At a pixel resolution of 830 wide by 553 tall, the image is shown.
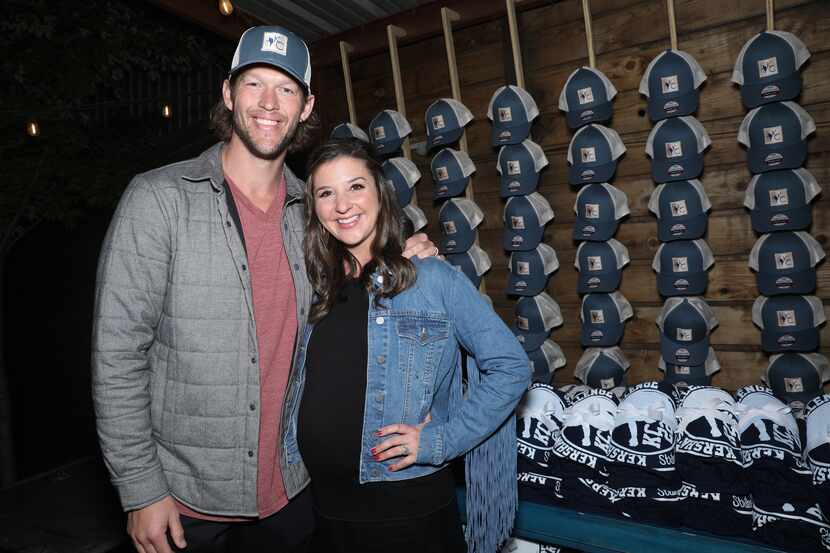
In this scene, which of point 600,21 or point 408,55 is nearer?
point 600,21

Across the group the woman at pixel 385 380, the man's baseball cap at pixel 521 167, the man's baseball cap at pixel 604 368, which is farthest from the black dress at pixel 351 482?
the man's baseball cap at pixel 521 167

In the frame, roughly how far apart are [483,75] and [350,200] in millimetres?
2627

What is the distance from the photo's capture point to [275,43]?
180cm

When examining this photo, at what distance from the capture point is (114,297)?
1.52 metres

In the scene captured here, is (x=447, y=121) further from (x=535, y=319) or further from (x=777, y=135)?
(x=777, y=135)

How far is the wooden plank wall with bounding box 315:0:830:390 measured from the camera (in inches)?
117

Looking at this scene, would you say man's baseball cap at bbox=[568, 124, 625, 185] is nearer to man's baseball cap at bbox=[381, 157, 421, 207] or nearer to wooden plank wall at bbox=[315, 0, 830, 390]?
wooden plank wall at bbox=[315, 0, 830, 390]

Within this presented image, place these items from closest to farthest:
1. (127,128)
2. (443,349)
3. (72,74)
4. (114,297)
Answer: (114,297) < (443,349) < (72,74) < (127,128)

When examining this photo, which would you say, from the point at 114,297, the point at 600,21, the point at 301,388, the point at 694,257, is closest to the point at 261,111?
the point at 114,297

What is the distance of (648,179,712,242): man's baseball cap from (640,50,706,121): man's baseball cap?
15.1 inches

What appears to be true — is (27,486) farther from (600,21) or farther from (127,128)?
(600,21)

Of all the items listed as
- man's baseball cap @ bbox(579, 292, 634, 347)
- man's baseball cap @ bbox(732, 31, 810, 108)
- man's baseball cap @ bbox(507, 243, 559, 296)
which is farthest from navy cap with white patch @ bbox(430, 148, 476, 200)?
man's baseball cap @ bbox(732, 31, 810, 108)

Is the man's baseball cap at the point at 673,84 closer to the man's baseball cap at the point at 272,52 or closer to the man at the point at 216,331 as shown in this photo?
the man at the point at 216,331

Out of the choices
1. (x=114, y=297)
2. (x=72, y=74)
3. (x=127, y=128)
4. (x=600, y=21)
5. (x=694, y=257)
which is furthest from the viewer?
(x=127, y=128)
